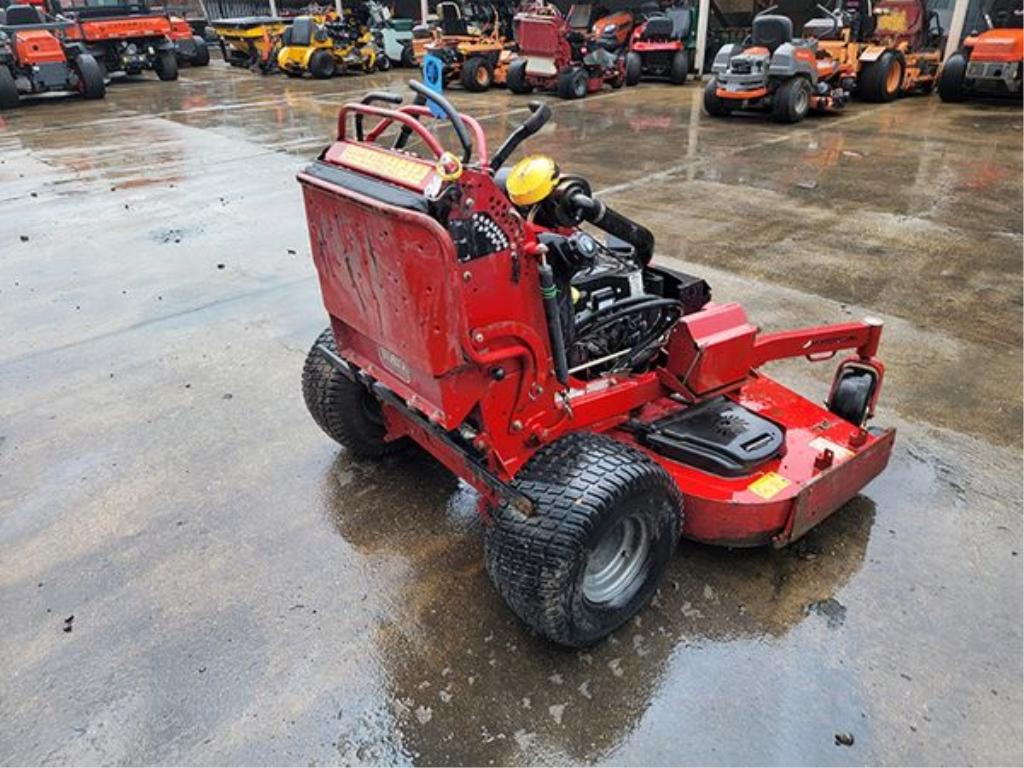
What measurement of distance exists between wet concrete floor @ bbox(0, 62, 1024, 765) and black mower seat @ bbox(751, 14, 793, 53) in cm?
603

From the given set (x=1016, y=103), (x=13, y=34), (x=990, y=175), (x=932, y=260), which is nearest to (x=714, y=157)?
(x=990, y=175)

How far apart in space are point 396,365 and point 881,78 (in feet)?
38.8

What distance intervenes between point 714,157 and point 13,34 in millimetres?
12265

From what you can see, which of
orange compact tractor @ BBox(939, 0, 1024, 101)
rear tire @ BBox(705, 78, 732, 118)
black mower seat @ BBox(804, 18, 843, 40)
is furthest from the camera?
black mower seat @ BBox(804, 18, 843, 40)

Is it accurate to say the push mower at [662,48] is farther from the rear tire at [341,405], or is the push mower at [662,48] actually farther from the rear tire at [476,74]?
the rear tire at [341,405]

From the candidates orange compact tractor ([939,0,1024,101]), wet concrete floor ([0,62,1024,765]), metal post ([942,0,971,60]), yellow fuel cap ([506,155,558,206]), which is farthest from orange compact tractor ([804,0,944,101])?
yellow fuel cap ([506,155,558,206])

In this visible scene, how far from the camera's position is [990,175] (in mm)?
7602

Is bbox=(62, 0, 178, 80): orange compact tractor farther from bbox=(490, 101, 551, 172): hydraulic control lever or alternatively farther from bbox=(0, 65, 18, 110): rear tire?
bbox=(490, 101, 551, 172): hydraulic control lever

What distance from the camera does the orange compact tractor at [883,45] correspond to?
11547 millimetres

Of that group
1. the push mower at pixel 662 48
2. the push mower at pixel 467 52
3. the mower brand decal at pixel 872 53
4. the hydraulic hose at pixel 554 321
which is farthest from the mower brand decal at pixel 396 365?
the push mower at pixel 662 48

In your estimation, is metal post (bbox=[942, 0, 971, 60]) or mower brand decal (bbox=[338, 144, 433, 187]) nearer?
mower brand decal (bbox=[338, 144, 433, 187])

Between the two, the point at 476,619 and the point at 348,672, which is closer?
the point at 348,672

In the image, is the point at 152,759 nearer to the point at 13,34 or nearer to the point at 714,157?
the point at 714,157

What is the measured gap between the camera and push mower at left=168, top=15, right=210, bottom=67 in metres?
18.7
